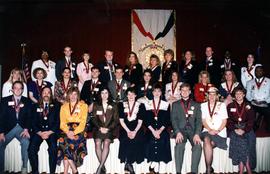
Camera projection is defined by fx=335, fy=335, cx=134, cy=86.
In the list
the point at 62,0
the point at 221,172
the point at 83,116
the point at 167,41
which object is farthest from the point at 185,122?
the point at 62,0

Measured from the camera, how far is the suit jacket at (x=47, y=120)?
597 cm

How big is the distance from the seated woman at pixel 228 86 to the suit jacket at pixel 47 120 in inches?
136

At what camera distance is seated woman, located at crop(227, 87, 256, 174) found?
5.91 m

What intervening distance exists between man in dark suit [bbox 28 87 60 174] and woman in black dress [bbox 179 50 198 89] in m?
3.18

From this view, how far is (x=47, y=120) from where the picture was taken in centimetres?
602

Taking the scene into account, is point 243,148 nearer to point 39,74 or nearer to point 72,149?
point 72,149

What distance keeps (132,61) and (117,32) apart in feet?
11.9

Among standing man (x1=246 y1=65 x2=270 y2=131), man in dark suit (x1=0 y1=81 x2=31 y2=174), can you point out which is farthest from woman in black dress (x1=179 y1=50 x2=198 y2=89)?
man in dark suit (x1=0 y1=81 x2=31 y2=174)

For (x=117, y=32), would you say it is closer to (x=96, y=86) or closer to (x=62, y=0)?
(x=62, y=0)

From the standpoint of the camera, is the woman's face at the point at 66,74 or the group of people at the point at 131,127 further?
the woman's face at the point at 66,74

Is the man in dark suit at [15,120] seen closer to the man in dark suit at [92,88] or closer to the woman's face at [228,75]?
the man in dark suit at [92,88]

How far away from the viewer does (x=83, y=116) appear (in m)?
5.93

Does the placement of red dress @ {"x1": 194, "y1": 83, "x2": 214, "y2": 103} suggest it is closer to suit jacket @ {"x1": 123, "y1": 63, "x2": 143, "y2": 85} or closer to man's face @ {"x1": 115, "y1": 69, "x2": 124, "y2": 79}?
suit jacket @ {"x1": 123, "y1": 63, "x2": 143, "y2": 85}

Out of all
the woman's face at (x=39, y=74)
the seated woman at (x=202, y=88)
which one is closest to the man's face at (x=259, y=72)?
the seated woman at (x=202, y=88)
